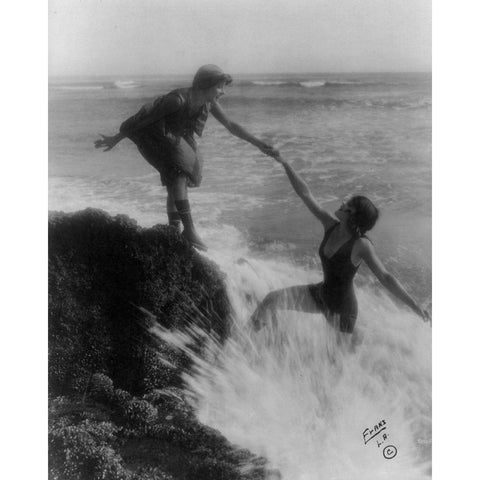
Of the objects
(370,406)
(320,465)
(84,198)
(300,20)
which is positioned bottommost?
(320,465)

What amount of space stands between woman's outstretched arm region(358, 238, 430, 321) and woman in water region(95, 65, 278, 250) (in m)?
0.52

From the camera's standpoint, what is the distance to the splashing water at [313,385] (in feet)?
7.82

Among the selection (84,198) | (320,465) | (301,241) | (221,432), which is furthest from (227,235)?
(320,465)

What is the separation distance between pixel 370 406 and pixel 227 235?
2.84 ft

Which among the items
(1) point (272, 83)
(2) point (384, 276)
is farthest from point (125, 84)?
(2) point (384, 276)

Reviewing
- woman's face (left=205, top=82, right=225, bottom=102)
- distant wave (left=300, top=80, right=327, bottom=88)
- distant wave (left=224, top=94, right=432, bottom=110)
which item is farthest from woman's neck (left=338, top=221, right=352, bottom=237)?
woman's face (left=205, top=82, right=225, bottom=102)

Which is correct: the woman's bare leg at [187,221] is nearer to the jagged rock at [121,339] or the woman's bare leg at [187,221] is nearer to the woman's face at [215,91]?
the jagged rock at [121,339]

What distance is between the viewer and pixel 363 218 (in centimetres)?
244

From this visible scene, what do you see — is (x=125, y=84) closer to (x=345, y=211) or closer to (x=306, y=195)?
(x=306, y=195)

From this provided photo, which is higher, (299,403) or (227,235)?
(227,235)

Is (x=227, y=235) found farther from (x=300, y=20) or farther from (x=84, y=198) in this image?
(x=300, y=20)

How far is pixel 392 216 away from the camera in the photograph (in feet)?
8.03

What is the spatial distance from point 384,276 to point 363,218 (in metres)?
0.24

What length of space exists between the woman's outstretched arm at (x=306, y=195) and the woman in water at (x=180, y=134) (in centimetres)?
8
